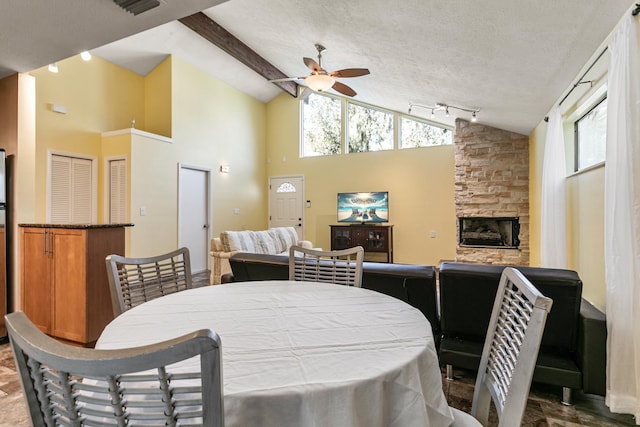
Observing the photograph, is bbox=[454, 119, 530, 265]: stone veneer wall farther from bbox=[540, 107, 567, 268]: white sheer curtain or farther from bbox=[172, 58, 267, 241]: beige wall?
bbox=[172, 58, 267, 241]: beige wall

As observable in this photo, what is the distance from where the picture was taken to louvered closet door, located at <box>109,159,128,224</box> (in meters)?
4.79

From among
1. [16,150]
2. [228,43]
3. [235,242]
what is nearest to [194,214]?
[235,242]

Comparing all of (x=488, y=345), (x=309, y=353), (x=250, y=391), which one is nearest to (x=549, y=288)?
(x=488, y=345)

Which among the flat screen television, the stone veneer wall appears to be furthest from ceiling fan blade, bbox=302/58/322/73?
the flat screen television

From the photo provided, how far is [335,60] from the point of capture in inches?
179

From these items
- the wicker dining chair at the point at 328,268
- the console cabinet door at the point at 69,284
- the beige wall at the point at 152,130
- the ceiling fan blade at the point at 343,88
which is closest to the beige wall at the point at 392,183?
the beige wall at the point at 152,130

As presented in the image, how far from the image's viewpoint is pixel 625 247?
5.35 ft

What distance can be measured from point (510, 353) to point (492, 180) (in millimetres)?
5031

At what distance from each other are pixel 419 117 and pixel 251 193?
3.92m

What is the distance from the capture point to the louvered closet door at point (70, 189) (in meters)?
4.46

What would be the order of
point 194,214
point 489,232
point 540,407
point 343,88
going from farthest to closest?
point 194,214 < point 489,232 < point 343,88 < point 540,407

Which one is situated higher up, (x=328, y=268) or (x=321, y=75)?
(x=321, y=75)

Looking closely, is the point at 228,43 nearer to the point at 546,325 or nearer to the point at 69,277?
the point at 69,277

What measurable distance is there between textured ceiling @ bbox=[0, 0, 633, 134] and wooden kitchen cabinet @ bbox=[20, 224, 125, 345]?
4.71 feet
